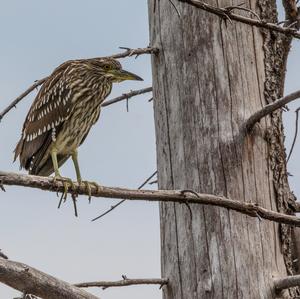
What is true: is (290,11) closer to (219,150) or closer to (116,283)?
(219,150)

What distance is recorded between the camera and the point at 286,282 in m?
4.02

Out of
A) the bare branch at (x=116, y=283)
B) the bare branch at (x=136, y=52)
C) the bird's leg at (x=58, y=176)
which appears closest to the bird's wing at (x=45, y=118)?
the bird's leg at (x=58, y=176)

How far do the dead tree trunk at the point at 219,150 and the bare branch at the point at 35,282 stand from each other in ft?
2.93

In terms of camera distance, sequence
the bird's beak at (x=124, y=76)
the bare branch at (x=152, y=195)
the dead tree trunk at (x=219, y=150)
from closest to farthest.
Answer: the bare branch at (x=152, y=195) < the dead tree trunk at (x=219, y=150) < the bird's beak at (x=124, y=76)

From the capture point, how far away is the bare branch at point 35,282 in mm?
3244

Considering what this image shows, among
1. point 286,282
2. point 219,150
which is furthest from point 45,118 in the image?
point 286,282

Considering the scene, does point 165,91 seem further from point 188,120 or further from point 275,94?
point 275,94

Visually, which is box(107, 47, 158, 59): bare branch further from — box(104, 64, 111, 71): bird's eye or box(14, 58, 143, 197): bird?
box(104, 64, 111, 71): bird's eye

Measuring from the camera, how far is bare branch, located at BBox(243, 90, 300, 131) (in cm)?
398

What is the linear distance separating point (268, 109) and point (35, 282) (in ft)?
5.21

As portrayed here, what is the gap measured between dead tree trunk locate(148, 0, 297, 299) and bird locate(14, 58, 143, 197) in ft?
3.40

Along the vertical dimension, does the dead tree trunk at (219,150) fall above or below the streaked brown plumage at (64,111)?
below

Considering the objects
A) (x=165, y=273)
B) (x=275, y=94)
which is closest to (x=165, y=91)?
(x=275, y=94)

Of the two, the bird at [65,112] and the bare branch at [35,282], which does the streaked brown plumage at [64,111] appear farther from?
the bare branch at [35,282]
